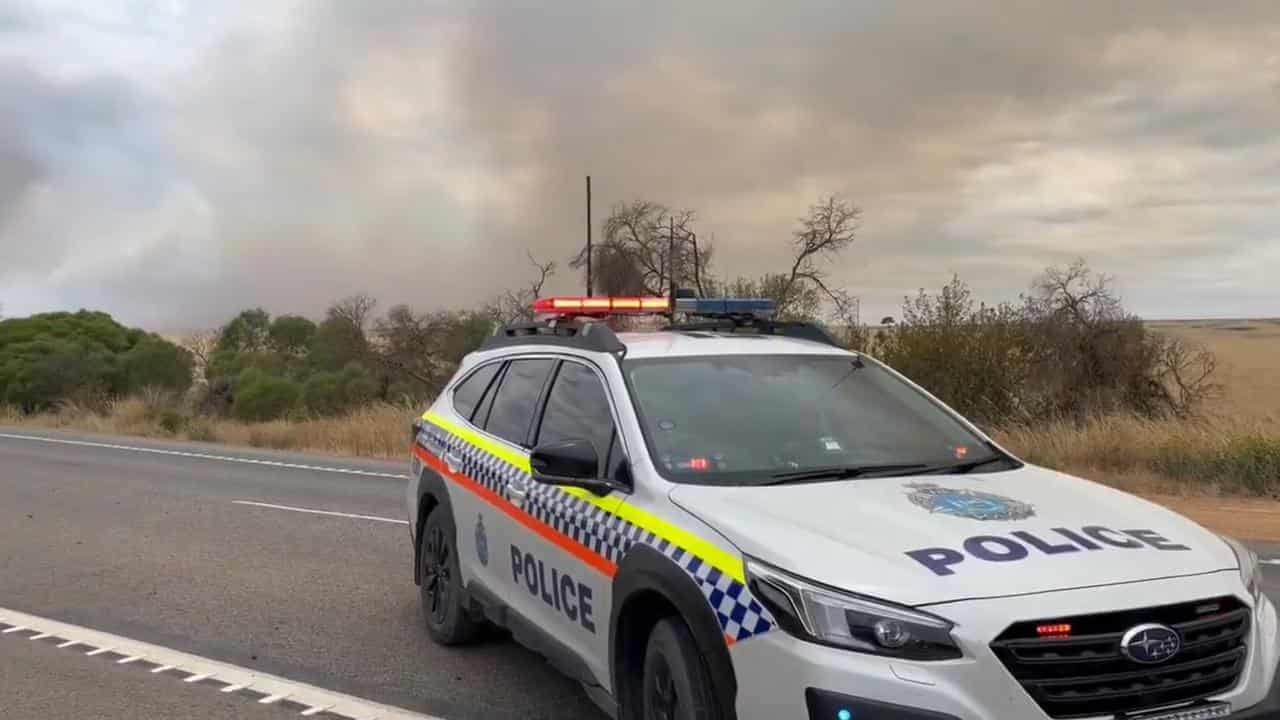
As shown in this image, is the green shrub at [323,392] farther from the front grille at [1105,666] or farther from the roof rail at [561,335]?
the front grille at [1105,666]

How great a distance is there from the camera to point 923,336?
1817 centimetres

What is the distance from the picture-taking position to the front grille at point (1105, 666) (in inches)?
117

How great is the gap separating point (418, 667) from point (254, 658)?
963 millimetres

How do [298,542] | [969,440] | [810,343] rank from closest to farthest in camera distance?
[969,440] → [810,343] → [298,542]

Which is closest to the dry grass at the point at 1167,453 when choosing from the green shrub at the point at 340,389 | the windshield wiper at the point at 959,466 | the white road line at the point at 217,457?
the white road line at the point at 217,457

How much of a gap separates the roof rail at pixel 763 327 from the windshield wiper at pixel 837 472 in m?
1.47

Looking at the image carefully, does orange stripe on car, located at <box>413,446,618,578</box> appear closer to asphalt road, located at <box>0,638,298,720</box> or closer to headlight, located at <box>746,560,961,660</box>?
headlight, located at <box>746,560,961,660</box>

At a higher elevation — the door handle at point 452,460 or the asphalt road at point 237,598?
the door handle at point 452,460

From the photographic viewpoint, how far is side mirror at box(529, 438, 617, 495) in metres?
4.11

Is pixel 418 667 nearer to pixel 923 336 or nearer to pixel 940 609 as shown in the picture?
pixel 940 609

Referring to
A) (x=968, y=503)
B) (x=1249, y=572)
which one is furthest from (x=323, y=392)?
(x=1249, y=572)

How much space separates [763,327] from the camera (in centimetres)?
582

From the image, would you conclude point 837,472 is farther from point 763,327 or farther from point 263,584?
point 263,584

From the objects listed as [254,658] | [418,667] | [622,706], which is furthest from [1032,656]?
[254,658]
